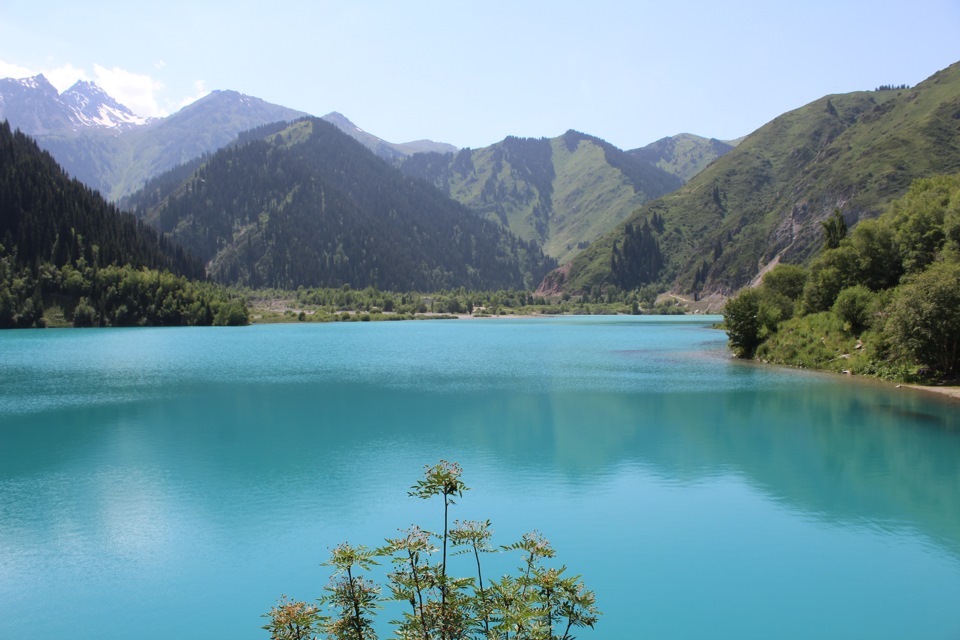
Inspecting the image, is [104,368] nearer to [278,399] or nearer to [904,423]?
[278,399]

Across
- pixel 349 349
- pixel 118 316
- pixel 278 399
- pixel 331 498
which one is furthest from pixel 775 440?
pixel 118 316

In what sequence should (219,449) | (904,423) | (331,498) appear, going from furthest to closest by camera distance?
1. (904,423)
2. (219,449)
3. (331,498)

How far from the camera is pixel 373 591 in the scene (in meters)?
9.17

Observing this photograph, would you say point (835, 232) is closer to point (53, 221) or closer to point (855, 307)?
point (855, 307)

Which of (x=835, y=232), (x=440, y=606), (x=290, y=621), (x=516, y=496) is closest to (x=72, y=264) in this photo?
(x=835, y=232)

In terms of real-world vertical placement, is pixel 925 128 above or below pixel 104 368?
above

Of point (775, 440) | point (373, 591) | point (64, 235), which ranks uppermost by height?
point (64, 235)

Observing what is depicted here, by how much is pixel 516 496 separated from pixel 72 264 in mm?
162648

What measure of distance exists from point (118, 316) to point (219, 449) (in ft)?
442

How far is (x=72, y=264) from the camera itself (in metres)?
154

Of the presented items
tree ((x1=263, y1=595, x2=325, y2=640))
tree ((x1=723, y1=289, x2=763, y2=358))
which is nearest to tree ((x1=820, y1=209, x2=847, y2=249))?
tree ((x1=723, y1=289, x2=763, y2=358))

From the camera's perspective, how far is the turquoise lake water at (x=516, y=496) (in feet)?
51.6

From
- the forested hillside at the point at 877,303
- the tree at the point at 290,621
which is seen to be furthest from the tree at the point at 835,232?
the tree at the point at 290,621

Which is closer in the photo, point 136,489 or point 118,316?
point 136,489
